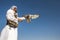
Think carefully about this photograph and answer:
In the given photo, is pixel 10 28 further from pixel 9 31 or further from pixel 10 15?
pixel 10 15

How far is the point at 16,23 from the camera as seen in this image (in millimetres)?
20875

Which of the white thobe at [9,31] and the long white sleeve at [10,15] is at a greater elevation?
the long white sleeve at [10,15]

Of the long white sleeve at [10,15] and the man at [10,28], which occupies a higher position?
the long white sleeve at [10,15]

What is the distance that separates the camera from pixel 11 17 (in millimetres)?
20766

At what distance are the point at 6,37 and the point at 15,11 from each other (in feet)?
5.31

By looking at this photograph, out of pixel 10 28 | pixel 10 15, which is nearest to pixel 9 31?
pixel 10 28

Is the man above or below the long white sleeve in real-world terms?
below

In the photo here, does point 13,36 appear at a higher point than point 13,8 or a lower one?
lower

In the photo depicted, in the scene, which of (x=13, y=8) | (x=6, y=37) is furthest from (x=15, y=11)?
Result: (x=6, y=37)

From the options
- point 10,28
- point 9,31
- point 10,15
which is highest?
point 10,15

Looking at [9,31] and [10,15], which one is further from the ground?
[10,15]

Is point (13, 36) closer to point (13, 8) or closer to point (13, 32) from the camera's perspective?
point (13, 32)

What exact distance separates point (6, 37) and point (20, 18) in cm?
140

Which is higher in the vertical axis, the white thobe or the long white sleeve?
the long white sleeve
